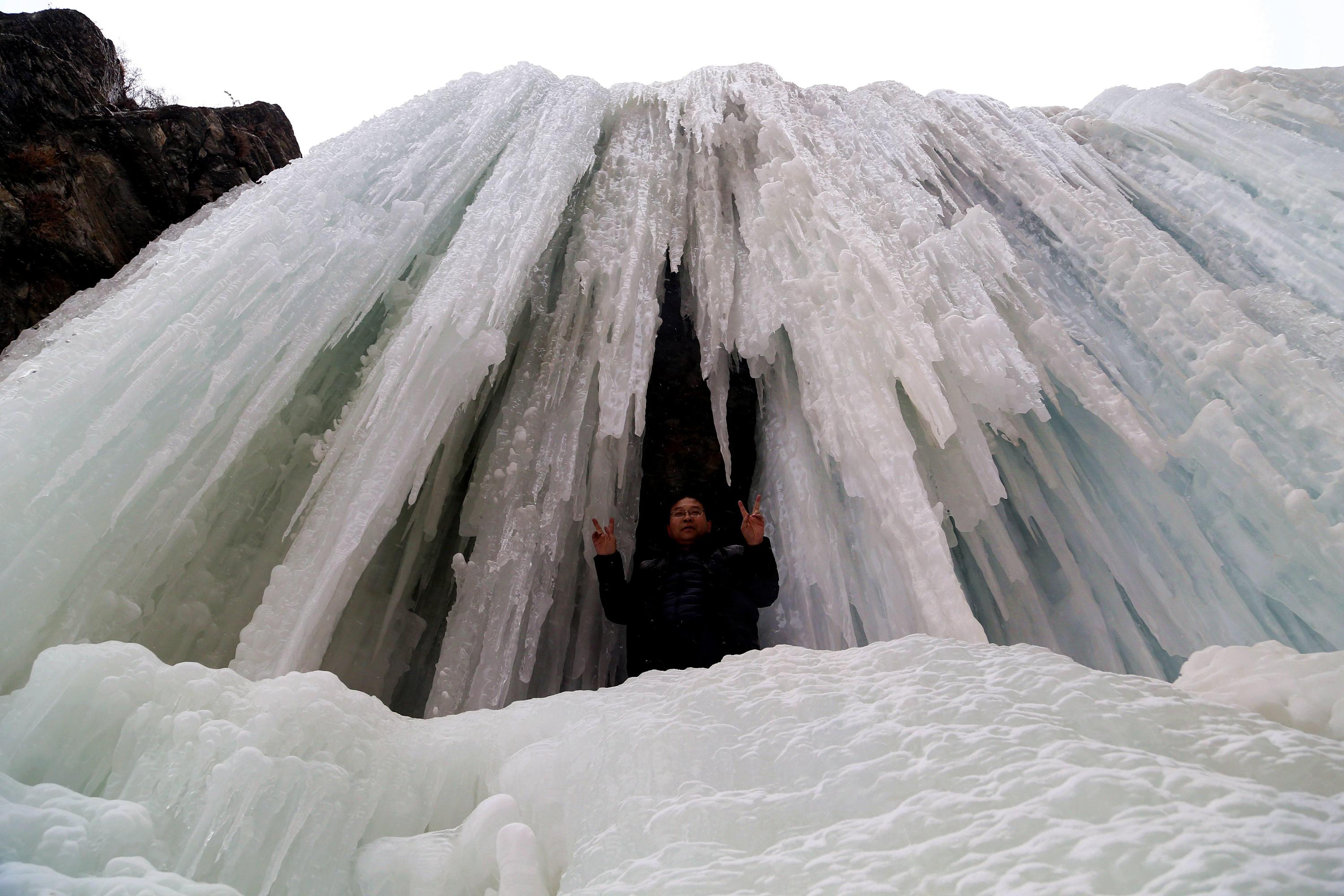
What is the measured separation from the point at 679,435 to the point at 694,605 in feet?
5.50

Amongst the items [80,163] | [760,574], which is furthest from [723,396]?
[80,163]

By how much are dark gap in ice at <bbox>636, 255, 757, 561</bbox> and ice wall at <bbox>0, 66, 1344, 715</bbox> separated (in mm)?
724

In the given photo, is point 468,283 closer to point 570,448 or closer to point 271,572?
point 570,448

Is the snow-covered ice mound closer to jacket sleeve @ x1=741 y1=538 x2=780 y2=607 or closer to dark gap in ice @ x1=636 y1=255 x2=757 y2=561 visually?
jacket sleeve @ x1=741 y1=538 x2=780 y2=607

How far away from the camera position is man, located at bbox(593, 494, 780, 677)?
102 inches

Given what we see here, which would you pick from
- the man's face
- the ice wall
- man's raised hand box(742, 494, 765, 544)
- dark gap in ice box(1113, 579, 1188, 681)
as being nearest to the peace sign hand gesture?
man's raised hand box(742, 494, 765, 544)

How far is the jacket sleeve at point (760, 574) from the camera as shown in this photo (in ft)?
8.42

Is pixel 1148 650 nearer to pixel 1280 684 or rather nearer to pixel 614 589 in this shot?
pixel 1280 684

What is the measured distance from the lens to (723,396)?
3254 mm

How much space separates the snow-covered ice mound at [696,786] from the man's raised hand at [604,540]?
119cm

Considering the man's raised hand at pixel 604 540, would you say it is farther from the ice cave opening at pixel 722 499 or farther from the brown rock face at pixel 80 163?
the brown rock face at pixel 80 163

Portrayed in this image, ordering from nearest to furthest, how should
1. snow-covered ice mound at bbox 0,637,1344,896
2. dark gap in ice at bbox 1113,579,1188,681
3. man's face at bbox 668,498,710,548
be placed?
1. snow-covered ice mound at bbox 0,637,1344,896
2. dark gap in ice at bbox 1113,579,1188,681
3. man's face at bbox 668,498,710,548

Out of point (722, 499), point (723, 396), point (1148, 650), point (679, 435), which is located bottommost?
point (1148, 650)

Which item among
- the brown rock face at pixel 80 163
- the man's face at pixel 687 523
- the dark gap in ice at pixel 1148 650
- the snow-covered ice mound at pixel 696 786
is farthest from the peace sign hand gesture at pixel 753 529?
the brown rock face at pixel 80 163
